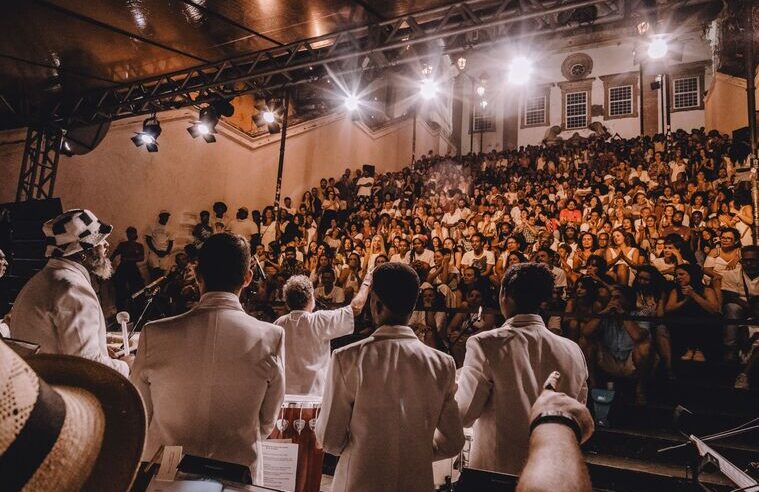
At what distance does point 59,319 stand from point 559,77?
30.9 m

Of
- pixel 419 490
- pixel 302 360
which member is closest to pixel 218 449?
pixel 419 490

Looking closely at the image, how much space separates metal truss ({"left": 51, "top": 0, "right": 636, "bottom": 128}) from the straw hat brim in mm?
6286

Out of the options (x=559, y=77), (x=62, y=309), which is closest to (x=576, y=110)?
(x=559, y=77)

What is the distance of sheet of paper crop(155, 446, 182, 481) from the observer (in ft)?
5.14

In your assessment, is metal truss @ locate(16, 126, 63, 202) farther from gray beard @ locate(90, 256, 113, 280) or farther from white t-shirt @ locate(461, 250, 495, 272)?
white t-shirt @ locate(461, 250, 495, 272)

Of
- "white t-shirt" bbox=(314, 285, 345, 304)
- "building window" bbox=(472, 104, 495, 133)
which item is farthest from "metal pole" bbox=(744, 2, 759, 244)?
"building window" bbox=(472, 104, 495, 133)

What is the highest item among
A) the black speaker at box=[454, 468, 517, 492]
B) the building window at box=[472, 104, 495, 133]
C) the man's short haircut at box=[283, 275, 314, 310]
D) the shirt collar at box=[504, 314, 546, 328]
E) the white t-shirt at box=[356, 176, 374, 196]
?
the building window at box=[472, 104, 495, 133]

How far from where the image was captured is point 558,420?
106 centimetres

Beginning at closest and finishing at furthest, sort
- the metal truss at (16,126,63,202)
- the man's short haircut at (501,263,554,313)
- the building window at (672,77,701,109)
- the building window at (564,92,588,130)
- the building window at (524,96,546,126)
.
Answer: the man's short haircut at (501,263,554,313)
the metal truss at (16,126,63,202)
the building window at (672,77,701,109)
the building window at (564,92,588,130)
the building window at (524,96,546,126)

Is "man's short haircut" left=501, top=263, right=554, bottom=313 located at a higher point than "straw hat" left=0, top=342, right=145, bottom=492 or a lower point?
higher

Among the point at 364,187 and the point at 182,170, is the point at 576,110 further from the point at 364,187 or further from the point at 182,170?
the point at 182,170

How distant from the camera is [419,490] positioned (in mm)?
2096

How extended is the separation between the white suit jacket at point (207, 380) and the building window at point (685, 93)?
97.3ft

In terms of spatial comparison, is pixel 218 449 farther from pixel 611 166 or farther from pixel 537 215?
pixel 611 166
